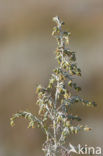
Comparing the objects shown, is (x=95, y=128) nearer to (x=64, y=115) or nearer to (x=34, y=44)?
(x=34, y=44)

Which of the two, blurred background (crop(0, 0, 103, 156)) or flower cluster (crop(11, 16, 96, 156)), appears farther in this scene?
blurred background (crop(0, 0, 103, 156))

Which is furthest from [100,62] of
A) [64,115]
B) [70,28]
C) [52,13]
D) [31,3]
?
[64,115]

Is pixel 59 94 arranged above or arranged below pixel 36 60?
→ below

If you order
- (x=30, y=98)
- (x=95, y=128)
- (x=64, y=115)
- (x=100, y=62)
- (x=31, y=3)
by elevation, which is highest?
(x=31, y=3)

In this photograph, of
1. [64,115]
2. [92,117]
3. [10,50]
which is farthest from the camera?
[10,50]

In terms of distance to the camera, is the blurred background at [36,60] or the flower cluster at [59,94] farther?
the blurred background at [36,60]

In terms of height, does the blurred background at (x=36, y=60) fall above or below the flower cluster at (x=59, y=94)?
above

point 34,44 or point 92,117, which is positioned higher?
point 34,44

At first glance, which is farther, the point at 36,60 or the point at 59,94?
the point at 36,60
